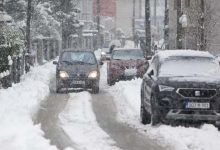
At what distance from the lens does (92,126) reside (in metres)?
14.3

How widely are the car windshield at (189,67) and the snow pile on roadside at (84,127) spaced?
1.97 metres

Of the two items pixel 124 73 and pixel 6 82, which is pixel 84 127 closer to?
pixel 6 82

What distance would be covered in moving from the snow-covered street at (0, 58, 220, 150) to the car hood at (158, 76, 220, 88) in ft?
2.82

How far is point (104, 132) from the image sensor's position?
13.4 meters

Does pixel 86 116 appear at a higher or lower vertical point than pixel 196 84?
lower

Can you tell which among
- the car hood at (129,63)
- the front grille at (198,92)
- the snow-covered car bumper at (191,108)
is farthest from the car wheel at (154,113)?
the car hood at (129,63)

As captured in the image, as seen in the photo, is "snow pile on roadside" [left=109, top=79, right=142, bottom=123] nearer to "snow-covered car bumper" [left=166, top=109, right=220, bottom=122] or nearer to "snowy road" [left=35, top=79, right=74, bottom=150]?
"snowy road" [left=35, top=79, right=74, bottom=150]

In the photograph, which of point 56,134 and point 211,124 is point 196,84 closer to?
point 211,124

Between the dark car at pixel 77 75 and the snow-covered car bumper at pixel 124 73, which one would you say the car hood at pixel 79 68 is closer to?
the dark car at pixel 77 75

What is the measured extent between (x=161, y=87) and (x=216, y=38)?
1237 inches

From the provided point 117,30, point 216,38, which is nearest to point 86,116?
point 216,38

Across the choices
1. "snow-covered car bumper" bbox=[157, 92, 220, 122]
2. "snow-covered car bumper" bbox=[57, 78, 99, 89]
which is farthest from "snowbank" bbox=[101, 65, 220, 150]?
"snow-covered car bumper" bbox=[57, 78, 99, 89]

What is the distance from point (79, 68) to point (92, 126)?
1019cm

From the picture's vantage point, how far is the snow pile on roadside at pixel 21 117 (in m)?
10.4
